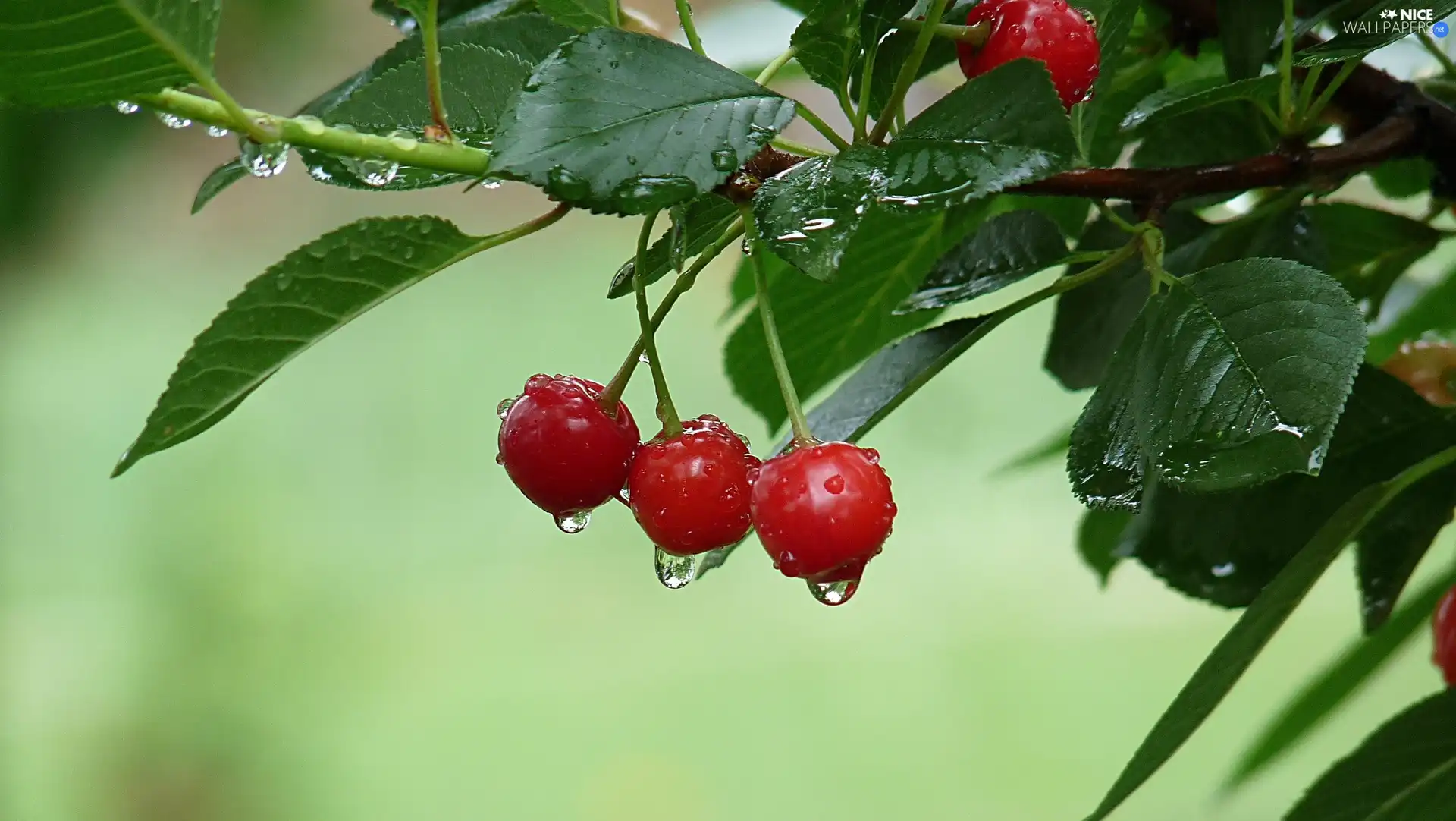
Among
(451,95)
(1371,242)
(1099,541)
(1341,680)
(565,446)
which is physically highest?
(451,95)

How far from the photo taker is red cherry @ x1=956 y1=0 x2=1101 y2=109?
0.36 m

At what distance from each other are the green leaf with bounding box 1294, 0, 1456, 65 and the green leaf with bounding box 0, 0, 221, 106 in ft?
0.98

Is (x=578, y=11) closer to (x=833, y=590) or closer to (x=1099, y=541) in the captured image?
(x=833, y=590)

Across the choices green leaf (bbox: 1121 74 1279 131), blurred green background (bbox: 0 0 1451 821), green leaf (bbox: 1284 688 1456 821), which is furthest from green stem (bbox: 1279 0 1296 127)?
blurred green background (bbox: 0 0 1451 821)

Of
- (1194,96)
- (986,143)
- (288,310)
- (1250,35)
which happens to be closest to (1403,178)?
(1250,35)

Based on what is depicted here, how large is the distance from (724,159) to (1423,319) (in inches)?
18.6

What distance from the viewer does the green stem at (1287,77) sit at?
40 centimetres

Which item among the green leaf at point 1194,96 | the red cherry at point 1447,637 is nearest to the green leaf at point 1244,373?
the green leaf at point 1194,96

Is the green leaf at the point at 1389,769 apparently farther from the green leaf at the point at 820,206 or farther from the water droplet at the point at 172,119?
the water droplet at the point at 172,119

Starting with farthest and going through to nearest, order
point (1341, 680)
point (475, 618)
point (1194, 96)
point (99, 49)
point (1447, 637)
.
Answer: point (475, 618) → point (1341, 680) → point (1447, 637) → point (1194, 96) → point (99, 49)

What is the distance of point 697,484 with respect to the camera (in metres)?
0.36

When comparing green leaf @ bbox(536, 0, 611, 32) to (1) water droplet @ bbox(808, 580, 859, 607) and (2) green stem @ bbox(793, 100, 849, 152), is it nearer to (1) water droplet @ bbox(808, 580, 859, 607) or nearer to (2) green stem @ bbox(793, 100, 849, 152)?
(2) green stem @ bbox(793, 100, 849, 152)

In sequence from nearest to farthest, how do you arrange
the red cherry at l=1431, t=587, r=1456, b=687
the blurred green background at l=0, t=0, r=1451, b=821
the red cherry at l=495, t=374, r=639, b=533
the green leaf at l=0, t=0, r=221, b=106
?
the green leaf at l=0, t=0, r=221, b=106 → the red cherry at l=495, t=374, r=639, b=533 → the red cherry at l=1431, t=587, r=1456, b=687 → the blurred green background at l=0, t=0, r=1451, b=821

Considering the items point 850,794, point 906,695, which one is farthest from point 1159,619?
point 850,794
